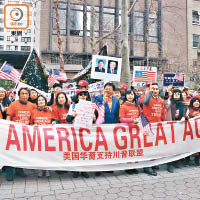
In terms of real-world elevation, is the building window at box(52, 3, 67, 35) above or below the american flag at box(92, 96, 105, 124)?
above

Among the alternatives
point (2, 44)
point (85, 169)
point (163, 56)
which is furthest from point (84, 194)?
point (2, 44)

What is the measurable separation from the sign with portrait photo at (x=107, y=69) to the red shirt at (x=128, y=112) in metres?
1.28

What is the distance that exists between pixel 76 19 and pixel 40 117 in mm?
18617

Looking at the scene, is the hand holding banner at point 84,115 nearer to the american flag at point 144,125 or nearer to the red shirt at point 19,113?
the red shirt at point 19,113

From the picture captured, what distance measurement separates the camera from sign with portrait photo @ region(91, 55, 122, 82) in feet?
20.0

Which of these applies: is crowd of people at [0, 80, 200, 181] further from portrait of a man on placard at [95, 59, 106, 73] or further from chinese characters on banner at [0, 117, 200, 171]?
portrait of a man on placard at [95, 59, 106, 73]

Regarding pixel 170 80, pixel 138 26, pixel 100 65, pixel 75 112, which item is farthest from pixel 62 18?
pixel 75 112

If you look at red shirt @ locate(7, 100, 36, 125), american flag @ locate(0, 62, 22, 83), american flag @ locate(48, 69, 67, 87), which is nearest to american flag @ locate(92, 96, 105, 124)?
red shirt @ locate(7, 100, 36, 125)

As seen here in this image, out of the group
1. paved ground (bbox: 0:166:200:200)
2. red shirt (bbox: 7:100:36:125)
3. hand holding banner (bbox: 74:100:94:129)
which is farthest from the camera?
red shirt (bbox: 7:100:36:125)

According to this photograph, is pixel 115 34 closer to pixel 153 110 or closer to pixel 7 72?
pixel 7 72

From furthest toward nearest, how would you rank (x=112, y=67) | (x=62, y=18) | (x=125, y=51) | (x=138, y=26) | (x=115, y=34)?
(x=138, y=26) < (x=62, y=18) < (x=115, y=34) < (x=125, y=51) < (x=112, y=67)

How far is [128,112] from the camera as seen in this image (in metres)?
4.96

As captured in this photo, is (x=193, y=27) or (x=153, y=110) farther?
(x=193, y=27)

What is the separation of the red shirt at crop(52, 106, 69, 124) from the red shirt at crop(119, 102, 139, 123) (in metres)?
1.13
